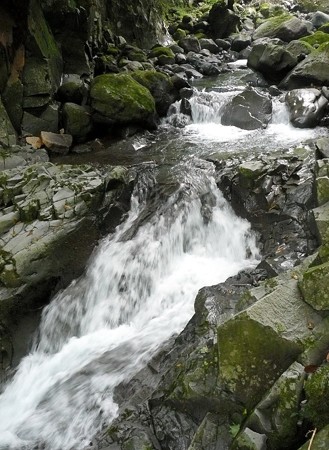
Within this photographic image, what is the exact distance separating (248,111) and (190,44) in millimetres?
12023

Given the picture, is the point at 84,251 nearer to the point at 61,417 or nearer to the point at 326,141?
the point at 61,417

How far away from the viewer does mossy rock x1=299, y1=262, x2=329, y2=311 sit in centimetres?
352

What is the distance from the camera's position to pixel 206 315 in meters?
5.14

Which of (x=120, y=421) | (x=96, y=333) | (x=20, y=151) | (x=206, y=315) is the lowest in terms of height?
(x=96, y=333)

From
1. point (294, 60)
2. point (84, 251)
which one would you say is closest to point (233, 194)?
point (84, 251)

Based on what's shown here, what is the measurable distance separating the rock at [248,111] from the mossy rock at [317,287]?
9220 millimetres

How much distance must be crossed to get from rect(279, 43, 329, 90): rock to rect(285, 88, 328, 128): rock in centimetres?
143

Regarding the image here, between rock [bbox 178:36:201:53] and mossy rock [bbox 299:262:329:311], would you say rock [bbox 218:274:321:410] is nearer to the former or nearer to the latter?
mossy rock [bbox 299:262:329:311]

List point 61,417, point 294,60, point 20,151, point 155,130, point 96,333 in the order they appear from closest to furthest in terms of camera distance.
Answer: point 61,417 → point 96,333 → point 20,151 → point 155,130 → point 294,60

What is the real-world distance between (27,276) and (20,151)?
4.59m

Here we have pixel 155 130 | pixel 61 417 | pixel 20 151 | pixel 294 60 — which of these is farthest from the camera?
pixel 294 60

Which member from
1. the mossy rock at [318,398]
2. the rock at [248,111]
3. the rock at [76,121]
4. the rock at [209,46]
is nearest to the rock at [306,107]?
the rock at [248,111]

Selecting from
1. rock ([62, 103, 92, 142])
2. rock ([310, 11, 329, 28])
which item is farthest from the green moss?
rock ([310, 11, 329, 28])

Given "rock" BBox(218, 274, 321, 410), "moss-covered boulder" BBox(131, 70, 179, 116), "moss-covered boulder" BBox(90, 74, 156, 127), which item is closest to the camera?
"rock" BBox(218, 274, 321, 410)
